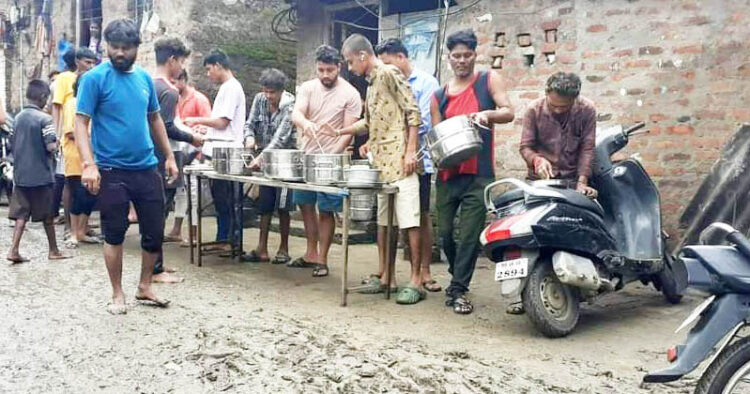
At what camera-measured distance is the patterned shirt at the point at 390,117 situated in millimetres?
5348

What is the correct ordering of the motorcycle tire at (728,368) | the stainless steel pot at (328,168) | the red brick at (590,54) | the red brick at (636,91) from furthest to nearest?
the red brick at (590,54)
the red brick at (636,91)
the stainless steel pot at (328,168)
the motorcycle tire at (728,368)

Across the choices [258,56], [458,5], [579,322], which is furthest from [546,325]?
[258,56]

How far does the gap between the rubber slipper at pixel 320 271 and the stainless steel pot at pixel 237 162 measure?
41.0 inches

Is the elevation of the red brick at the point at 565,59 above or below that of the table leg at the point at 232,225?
above

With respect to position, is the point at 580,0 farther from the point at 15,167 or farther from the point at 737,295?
the point at 15,167

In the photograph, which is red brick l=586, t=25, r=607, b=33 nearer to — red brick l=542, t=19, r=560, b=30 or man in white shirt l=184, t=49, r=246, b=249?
red brick l=542, t=19, r=560, b=30

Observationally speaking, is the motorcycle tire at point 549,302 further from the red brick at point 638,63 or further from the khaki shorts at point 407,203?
the red brick at point 638,63

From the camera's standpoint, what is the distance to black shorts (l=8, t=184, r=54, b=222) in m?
6.67

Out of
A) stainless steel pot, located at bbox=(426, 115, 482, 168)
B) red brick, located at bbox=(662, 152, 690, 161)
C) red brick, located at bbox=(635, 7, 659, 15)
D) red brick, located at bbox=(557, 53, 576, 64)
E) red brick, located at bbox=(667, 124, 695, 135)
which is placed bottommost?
red brick, located at bbox=(662, 152, 690, 161)

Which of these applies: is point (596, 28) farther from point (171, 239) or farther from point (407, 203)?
point (171, 239)

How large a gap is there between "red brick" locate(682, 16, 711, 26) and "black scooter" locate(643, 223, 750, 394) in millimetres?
3729

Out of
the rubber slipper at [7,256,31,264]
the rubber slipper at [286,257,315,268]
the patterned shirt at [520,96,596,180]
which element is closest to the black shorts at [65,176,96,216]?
the rubber slipper at [7,256,31,264]

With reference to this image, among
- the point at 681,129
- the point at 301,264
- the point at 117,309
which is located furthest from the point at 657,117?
the point at 117,309

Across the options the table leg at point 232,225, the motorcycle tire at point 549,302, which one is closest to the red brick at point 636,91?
the motorcycle tire at point 549,302
